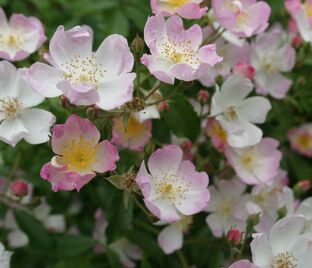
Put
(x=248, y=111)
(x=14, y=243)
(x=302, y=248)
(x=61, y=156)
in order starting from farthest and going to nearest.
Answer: (x=14, y=243)
(x=248, y=111)
(x=302, y=248)
(x=61, y=156)

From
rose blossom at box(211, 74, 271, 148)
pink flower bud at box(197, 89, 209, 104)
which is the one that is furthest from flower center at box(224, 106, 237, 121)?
pink flower bud at box(197, 89, 209, 104)

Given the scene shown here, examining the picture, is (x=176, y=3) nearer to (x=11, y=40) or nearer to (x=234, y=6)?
(x=234, y=6)

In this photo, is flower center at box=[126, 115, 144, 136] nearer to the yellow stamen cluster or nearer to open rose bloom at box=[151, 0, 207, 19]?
open rose bloom at box=[151, 0, 207, 19]

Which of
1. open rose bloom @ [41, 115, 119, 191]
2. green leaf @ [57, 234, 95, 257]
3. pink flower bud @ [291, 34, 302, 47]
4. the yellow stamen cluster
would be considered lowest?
green leaf @ [57, 234, 95, 257]

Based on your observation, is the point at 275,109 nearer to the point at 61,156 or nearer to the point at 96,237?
the point at 96,237

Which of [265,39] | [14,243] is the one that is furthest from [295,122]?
[14,243]

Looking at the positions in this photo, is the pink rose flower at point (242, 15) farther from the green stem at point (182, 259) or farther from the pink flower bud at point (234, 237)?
the green stem at point (182, 259)
